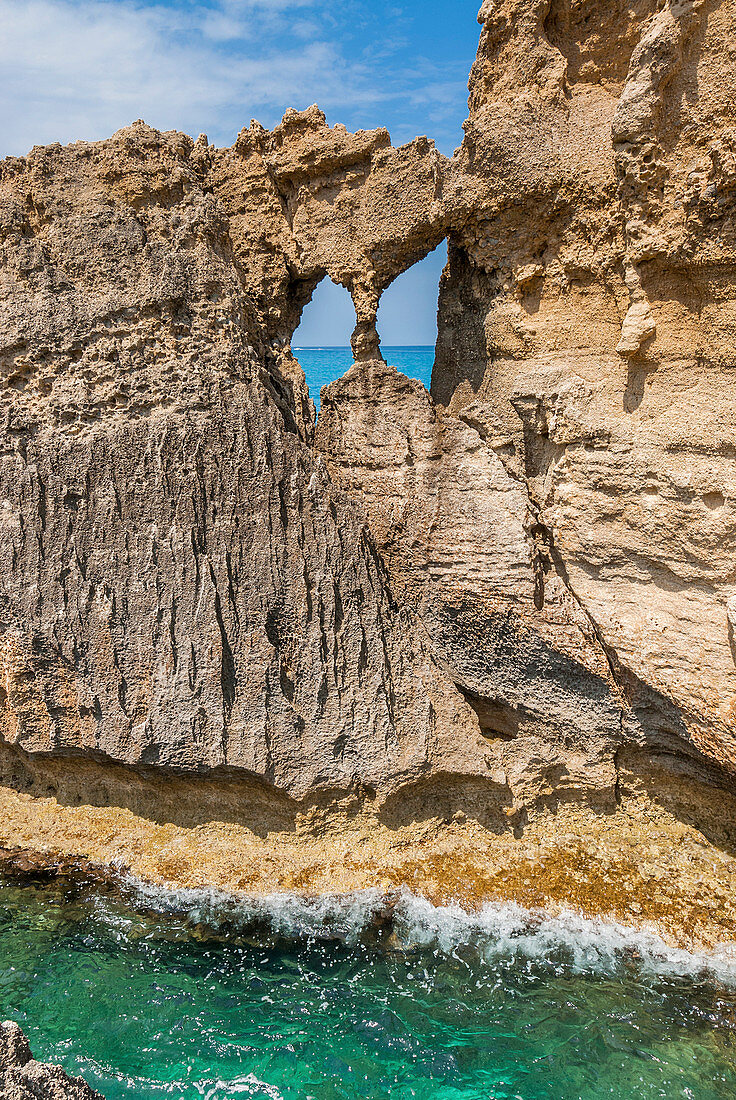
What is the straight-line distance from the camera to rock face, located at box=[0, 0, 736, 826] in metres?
5.28

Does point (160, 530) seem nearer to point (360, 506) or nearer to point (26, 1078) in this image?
point (360, 506)

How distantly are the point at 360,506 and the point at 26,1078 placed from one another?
4.15 m

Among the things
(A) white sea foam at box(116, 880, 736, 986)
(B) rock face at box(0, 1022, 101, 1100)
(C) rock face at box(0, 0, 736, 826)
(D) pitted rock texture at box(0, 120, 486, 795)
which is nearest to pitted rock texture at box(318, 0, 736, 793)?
(C) rock face at box(0, 0, 736, 826)

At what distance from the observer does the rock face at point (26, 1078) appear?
2.88 meters

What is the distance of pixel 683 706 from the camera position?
505cm

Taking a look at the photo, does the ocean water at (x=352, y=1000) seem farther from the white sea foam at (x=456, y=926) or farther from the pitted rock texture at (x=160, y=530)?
the pitted rock texture at (x=160, y=530)

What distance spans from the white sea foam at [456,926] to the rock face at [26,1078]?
2073 millimetres

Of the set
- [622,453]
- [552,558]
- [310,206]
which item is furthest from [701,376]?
[310,206]

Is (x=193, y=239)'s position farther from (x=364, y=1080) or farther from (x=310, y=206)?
(x=364, y=1080)

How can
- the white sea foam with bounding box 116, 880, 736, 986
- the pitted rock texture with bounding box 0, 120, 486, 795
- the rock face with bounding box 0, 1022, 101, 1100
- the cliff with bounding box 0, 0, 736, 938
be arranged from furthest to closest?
the pitted rock texture with bounding box 0, 120, 486, 795 < the cliff with bounding box 0, 0, 736, 938 < the white sea foam with bounding box 116, 880, 736, 986 < the rock face with bounding box 0, 1022, 101, 1100

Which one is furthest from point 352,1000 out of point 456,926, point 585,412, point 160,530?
point 585,412

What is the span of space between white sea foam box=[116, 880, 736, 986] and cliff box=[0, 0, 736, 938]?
16cm

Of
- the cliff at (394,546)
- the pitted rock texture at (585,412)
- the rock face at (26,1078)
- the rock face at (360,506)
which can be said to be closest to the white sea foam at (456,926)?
the cliff at (394,546)

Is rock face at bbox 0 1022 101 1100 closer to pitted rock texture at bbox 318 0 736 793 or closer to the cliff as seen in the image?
the cliff
